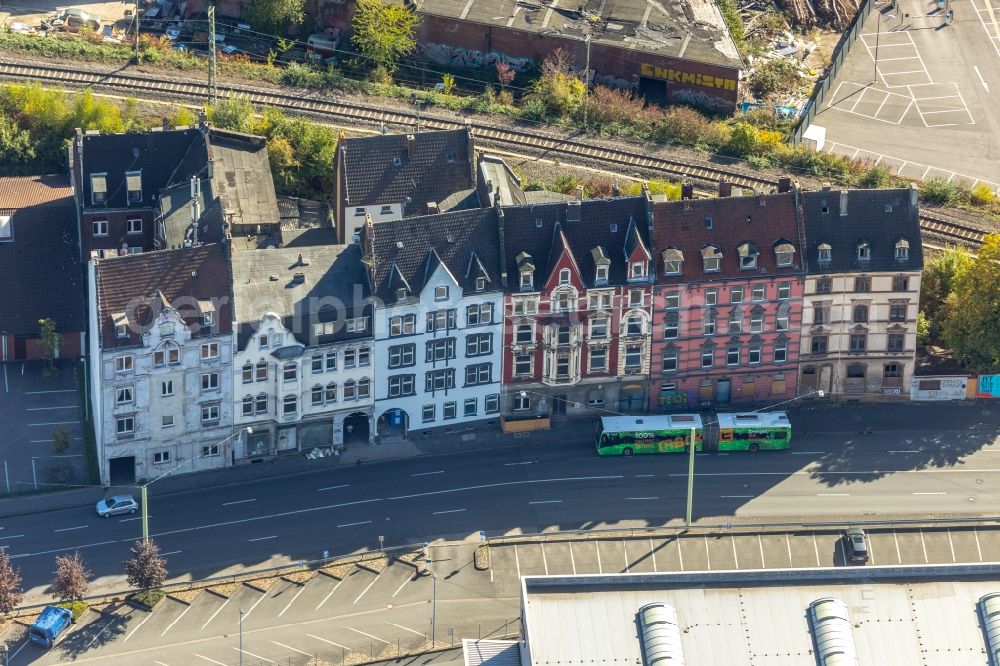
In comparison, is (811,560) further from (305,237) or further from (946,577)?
(305,237)

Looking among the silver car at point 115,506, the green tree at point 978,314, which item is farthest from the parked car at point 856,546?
the silver car at point 115,506

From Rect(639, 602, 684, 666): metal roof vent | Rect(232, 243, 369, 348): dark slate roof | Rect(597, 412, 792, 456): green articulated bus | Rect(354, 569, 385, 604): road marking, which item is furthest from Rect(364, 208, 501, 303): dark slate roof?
Rect(639, 602, 684, 666): metal roof vent

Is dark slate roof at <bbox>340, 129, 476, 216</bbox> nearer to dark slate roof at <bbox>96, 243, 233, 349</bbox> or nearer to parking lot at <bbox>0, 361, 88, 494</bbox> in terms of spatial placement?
dark slate roof at <bbox>96, 243, 233, 349</bbox>

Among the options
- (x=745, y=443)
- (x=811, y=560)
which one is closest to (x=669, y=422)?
(x=745, y=443)

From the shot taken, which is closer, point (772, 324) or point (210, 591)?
point (210, 591)

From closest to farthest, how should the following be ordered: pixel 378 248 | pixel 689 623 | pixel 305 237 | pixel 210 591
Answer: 1. pixel 689 623
2. pixel 210 591
3. pixel 378 248
4. pixel 305 237

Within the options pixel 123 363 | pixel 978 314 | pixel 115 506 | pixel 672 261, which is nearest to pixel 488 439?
pixel 672 261
